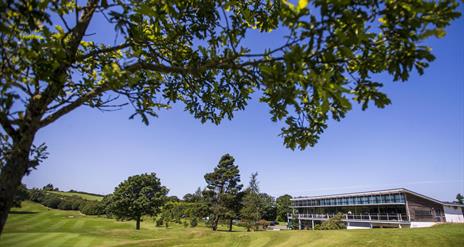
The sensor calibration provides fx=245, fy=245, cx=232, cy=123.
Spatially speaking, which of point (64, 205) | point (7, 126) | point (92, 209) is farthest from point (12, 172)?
point (64, 205)

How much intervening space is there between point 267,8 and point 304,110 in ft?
9.94

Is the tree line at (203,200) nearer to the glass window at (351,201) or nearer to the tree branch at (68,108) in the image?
the glass window at (351,201)

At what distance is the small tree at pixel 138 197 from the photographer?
1934 inches

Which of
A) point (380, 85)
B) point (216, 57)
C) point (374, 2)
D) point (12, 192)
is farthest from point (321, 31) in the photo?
point (12, 192)

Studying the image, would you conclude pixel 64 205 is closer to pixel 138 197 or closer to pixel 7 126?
pixel 138 197

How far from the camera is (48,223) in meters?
51.0

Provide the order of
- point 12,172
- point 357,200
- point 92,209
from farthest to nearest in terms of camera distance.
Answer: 1. point 92,209
2. point 357,200
3. point 12,172

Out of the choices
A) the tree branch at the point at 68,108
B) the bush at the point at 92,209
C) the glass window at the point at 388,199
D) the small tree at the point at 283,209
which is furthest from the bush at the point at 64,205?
the tree branch at the point at 68,108

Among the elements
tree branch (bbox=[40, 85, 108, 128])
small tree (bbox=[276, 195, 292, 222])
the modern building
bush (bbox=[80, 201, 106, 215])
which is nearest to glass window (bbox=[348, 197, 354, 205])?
the modern building

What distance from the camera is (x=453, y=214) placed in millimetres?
49719

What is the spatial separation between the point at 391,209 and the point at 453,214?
13.8 m

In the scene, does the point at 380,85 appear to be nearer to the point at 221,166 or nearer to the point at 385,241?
the point at 385,241

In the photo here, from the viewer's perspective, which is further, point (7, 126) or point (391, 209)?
point (391, 209)

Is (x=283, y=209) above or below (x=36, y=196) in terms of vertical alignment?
below
